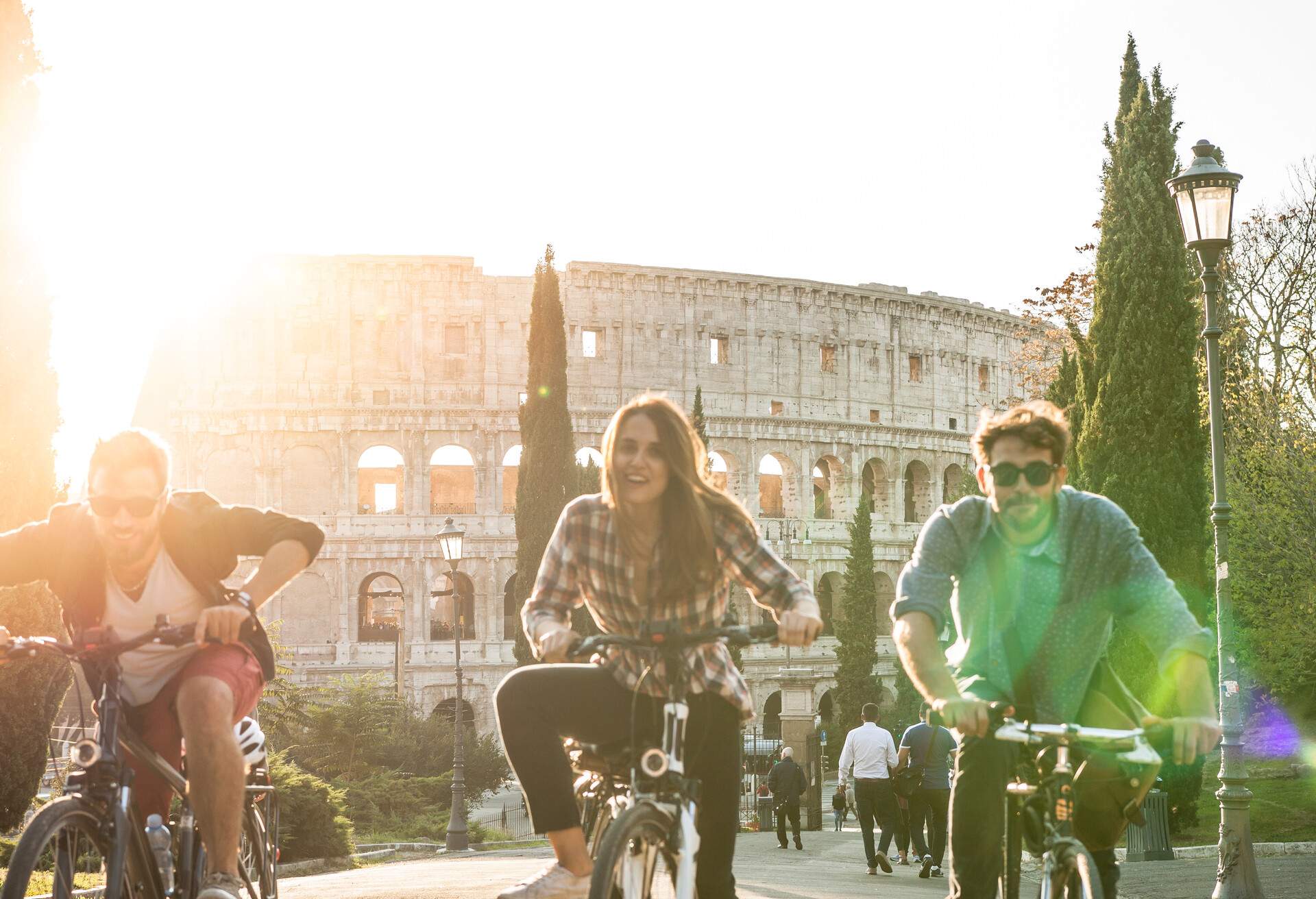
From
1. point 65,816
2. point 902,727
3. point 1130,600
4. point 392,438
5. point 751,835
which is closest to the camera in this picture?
point 65,816

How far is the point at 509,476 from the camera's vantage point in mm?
56594

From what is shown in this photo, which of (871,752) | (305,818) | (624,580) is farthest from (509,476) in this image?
(624,580)

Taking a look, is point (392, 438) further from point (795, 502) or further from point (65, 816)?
point (65, 816)

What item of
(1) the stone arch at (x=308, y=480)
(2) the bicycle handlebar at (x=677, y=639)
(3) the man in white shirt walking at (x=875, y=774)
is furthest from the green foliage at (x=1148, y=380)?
(1) the stone arch at (x=308, y=480)

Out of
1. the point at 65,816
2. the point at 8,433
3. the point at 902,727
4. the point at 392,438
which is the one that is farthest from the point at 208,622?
the point at 392,438

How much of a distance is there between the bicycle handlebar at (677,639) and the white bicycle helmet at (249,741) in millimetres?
1422

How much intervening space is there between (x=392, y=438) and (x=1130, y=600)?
52.5m

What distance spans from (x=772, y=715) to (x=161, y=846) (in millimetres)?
53655

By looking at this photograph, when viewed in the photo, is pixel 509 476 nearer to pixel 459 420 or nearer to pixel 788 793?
pixel 459 420

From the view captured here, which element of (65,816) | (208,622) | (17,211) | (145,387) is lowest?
(65,816)

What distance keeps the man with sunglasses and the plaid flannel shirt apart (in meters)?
0.80

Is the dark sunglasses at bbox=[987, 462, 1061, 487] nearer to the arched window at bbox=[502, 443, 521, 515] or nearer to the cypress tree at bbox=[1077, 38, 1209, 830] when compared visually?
the cypress tree at bbox=[1077, 38, 1209, 830]

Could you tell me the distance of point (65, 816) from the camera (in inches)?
162

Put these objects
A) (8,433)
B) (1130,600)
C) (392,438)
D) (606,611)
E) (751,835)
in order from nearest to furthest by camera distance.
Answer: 1. (1130,600)
2. (606,611)
3. (8,433)
4. (751,835)
5. (392,438)
